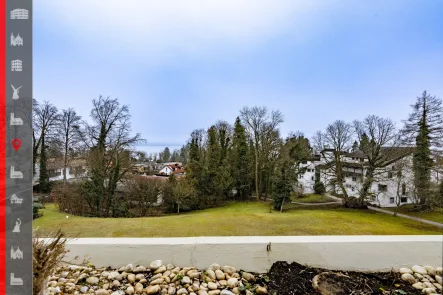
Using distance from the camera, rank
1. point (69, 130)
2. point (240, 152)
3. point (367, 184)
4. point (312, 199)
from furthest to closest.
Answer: point (312, 199) → point (240, 152) → point (367, 184) → point (69, 130)

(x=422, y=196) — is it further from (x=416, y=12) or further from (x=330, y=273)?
(x=330, y=273)

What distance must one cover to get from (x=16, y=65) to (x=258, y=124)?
825 cm

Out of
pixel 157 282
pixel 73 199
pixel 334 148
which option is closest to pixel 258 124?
pixel 334 148

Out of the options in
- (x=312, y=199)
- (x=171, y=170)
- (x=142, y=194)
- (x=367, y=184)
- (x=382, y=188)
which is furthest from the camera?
(x=312, y=199)

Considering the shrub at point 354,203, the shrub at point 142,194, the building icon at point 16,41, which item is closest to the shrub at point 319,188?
the shrub at point 354,203

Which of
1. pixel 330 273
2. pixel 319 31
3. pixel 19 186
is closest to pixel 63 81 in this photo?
pixel 19 186

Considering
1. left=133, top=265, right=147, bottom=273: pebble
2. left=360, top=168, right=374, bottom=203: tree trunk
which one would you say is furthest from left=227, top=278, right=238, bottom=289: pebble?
left=360, top=168, right=374, bottom=203: tree trunk

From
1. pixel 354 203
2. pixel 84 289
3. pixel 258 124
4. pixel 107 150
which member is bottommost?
pixel 354 203

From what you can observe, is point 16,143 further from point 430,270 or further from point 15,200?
point 430,270

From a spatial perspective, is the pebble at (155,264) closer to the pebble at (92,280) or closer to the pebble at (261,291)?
the pebble at (92,280)

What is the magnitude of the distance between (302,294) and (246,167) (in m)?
8.84

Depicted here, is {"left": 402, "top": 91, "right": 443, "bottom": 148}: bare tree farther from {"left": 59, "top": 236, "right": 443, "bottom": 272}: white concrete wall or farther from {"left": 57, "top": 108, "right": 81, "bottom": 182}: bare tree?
{"left": 57, "top": 108, "right": 81, "bottom": 182}: bare tree

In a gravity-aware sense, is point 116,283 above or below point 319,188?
above

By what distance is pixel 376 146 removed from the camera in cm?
610
